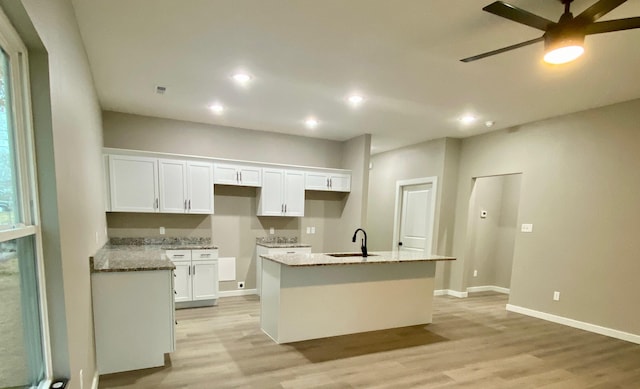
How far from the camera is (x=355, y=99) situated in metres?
3.74

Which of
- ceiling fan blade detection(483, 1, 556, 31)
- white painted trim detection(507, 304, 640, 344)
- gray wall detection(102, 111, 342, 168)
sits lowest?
white painted trim detection(507, 304, 640, 344)

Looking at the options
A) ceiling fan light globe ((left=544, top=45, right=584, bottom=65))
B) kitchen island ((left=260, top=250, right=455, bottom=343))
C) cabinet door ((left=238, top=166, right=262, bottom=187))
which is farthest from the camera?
cabinet door ((left=238, top=166, right=262, bottom=187))

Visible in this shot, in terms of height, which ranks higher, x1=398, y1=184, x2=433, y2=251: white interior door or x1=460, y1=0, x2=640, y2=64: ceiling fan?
x1=460, y1=0, x2=640, y2=64: ceiling fan

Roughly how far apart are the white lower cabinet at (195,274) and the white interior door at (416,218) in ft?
12.6

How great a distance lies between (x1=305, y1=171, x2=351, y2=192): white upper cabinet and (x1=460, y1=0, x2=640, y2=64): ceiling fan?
154 inches

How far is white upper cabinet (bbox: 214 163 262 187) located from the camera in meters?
4.86

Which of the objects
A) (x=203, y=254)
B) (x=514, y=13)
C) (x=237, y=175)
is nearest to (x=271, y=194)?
(x=237, y=175)

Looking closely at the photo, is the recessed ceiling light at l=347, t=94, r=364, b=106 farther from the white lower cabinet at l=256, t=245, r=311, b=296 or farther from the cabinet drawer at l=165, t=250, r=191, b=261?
the cabinet drawer at l=165, t=250, r=191, b=261

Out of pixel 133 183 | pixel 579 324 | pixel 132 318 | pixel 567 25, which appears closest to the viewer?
pixel 567 25

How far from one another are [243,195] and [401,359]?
3491 mm

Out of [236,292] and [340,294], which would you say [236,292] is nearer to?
[236,292]

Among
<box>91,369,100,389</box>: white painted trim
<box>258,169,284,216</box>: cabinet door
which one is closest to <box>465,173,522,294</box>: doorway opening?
<box>258,169,284,216</box>: cabinet door

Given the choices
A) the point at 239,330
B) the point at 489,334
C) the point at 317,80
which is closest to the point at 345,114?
the point at 317,80

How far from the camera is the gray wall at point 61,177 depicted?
4.71 feet
